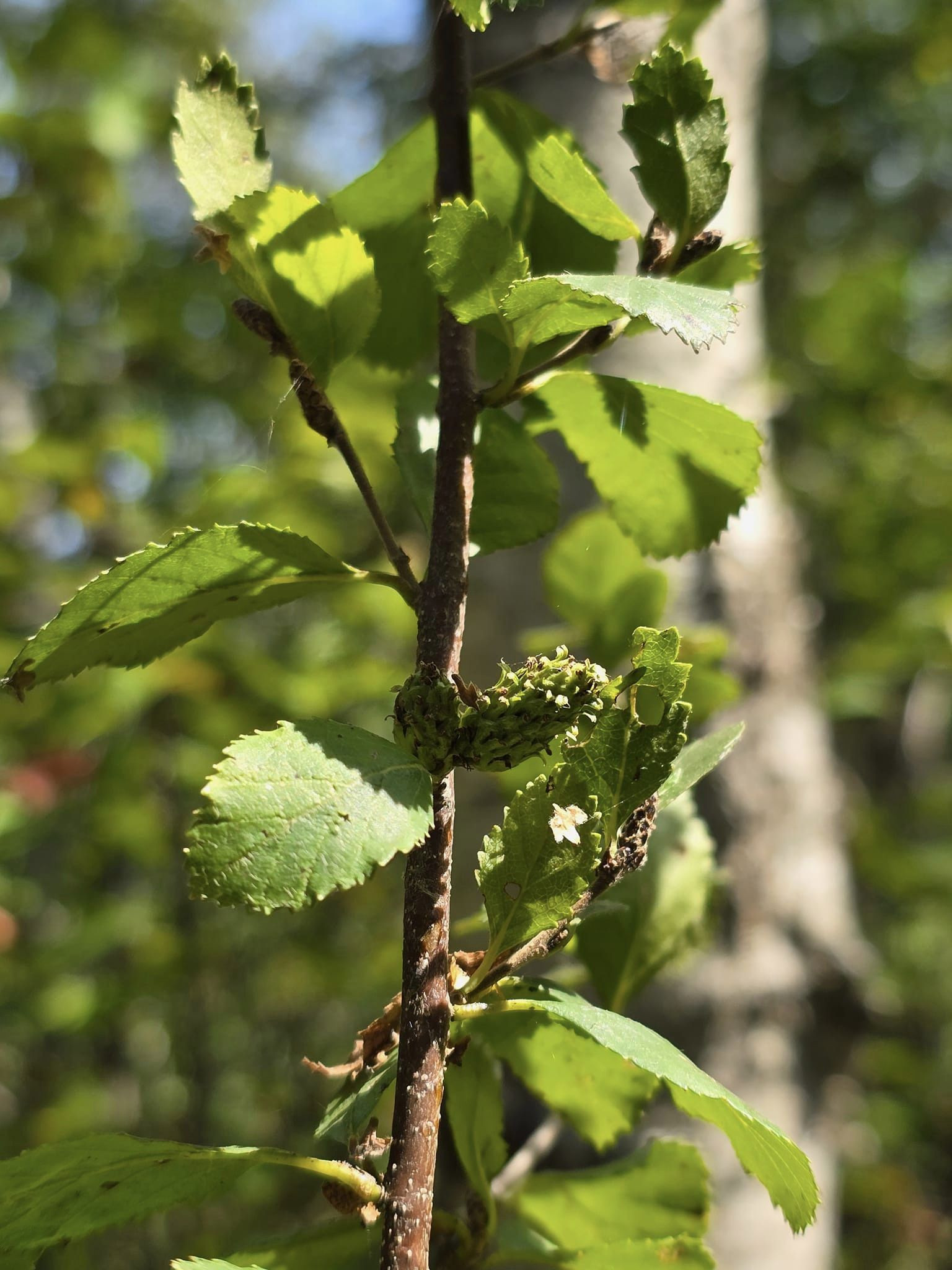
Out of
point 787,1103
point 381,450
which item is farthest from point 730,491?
point 381,450

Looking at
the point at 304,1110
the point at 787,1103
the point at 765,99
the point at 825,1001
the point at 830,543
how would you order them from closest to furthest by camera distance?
1. the point at 787,1103
2. the point at 825,1001
3. the point at 830,543
4. the point at 304,1110
5. the point at 765,99

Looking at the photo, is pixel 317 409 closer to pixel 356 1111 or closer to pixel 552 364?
pixel 552 364

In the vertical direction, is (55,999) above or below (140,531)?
below

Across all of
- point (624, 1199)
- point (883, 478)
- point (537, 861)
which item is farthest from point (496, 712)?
point (883, 478)

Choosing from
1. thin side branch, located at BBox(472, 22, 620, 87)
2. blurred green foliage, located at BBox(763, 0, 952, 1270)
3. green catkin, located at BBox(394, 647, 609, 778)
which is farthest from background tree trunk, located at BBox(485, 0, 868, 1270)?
green catkin, located at BBox(394, 647, 609, 778)

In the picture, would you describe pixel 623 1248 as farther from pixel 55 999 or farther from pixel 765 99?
pixel 765 99

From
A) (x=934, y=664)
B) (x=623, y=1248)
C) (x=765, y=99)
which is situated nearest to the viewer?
(x=623, y=1248)

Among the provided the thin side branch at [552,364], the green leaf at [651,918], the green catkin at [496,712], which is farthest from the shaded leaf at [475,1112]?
the thin side branch at [552,364]
